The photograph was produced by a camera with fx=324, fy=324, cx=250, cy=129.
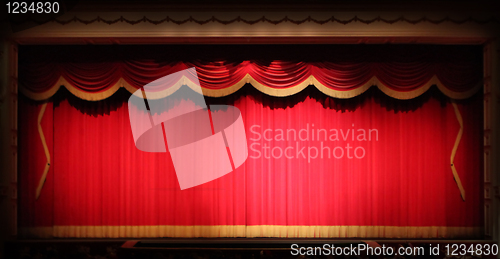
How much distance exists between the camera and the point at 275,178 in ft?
13.9

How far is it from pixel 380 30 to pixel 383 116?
1.09 meters

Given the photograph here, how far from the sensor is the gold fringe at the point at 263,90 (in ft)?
13.0

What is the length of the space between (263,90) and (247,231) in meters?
1.81

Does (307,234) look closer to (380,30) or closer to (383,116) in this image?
(383,116)

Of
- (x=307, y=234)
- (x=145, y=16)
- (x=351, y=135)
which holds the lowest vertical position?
(x=307, y=234)

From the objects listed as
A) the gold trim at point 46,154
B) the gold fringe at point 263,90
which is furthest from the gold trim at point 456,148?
the gold trim at point 46,154

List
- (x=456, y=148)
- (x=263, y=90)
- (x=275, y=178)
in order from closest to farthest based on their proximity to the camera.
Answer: (x=263, y=90)
(x=456, y=148)
(x=275, y=178)

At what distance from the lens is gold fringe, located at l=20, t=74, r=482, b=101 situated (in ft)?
13.0

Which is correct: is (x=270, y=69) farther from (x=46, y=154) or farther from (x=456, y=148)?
(x=46, y=154)

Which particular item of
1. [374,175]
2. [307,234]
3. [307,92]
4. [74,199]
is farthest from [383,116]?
[74,199]

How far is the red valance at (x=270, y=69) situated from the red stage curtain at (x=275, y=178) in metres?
0.27

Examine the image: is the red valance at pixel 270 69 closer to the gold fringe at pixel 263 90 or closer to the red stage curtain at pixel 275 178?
the gold fringe at pixel 263 90

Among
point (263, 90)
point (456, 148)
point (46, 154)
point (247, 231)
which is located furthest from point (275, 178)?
point (46, 154)

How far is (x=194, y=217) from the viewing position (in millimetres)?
4172
